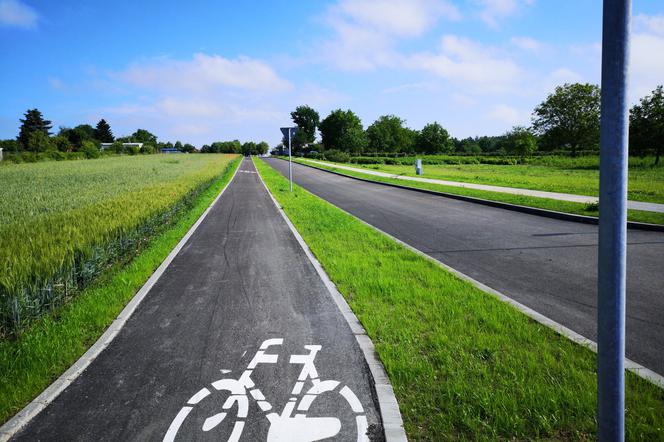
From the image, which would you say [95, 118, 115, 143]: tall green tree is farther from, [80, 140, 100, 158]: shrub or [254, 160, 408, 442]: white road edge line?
[254, 160, 408, 442]: white road edge line

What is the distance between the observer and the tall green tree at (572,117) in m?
63.7

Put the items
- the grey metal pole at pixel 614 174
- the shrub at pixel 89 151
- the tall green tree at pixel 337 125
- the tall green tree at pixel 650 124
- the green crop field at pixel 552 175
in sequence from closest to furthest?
the grey metal pole at pixel 614 174 → the green crop field at pixel 552 175 → the tall green tree at pixel 650 124 → the shrub at pixel 89 151 → the tall green tree at pixel 337 125

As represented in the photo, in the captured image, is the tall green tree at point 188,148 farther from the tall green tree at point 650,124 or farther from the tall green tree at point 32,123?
the tall green tree at point 650,124

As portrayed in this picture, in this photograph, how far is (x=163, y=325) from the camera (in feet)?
15.8

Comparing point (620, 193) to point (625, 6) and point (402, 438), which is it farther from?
point (402, 438)

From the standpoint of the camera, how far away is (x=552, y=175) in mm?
31562

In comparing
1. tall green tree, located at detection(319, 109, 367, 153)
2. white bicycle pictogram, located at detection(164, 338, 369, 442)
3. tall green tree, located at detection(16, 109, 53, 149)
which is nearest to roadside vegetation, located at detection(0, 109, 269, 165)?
tall green tree, located at detection(16, 109, 53, 149)

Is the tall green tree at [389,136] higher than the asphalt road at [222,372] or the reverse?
higher

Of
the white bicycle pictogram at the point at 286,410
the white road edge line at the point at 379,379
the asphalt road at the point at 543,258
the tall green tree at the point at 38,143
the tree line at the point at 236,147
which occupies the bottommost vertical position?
the white bicycle pictogram at the point at 286,410

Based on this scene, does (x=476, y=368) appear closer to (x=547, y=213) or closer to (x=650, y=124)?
(x=547, y=213)

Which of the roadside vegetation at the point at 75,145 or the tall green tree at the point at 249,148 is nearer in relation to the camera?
the roadside vegetation at the point at 75,145

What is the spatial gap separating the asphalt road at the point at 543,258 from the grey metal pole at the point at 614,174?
264cm

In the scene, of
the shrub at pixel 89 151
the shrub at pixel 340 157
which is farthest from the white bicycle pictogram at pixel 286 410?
the shrub at pixel 89 151

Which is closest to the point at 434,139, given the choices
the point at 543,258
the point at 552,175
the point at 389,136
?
the point at 389,136
